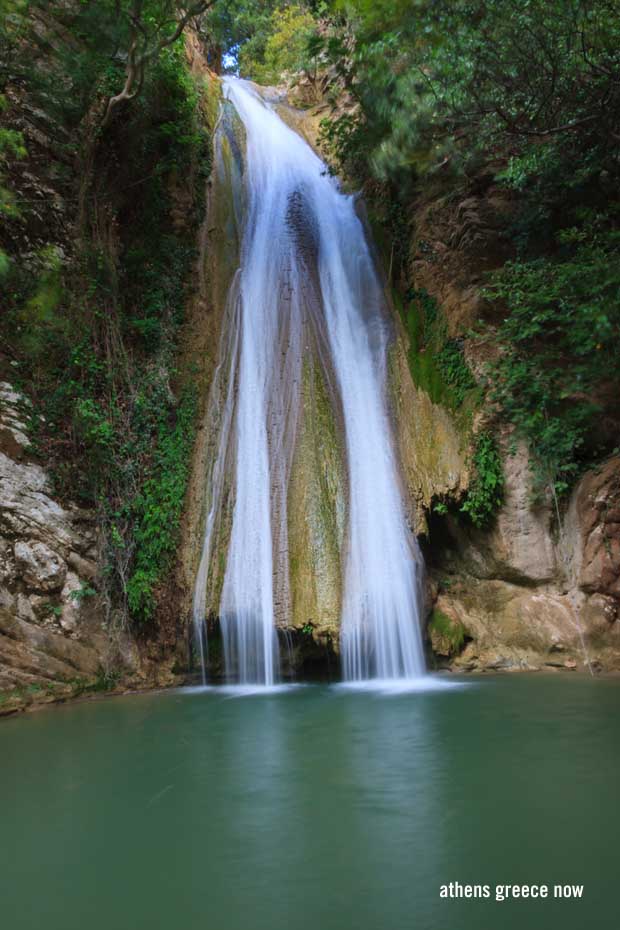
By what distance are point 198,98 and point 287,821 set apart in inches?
611

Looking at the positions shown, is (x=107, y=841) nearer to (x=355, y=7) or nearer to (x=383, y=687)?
(x=383, y=687)

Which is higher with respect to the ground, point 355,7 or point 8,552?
point 355,7

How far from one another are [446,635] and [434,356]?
14.0 ft

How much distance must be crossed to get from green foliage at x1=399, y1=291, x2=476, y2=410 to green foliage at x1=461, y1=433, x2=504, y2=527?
104cm

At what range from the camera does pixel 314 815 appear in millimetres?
3629

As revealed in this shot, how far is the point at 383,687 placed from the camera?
6891mm

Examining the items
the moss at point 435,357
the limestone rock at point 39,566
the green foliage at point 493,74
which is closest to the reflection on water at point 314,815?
the limestone rock at point 39,566

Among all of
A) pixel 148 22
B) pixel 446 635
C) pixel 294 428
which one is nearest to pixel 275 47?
pixel 148 22

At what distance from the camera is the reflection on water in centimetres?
268

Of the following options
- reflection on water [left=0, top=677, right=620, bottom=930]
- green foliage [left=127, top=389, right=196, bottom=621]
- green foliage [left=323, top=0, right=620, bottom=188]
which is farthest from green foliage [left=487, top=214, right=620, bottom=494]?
green foliage [left=127, top=389, right=196, bottom=621]

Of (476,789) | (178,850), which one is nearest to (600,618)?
(476,789)

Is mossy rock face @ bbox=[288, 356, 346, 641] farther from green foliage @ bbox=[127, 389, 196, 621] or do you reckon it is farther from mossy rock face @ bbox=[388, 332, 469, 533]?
green foliage @ bbox=[127, 389, 196, 621]

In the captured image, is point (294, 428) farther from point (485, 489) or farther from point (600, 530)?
point (600, 530)

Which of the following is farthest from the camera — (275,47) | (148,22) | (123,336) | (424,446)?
(275,47)
